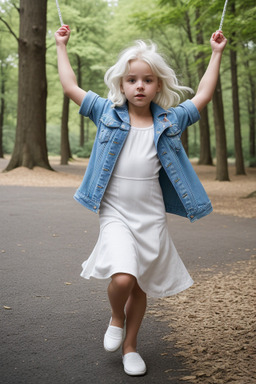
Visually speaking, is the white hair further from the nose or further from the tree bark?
the tree bark

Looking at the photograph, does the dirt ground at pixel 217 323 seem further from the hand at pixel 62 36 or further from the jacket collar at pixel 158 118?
the hand at pixel 62 36

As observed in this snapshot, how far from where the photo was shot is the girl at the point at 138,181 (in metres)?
2.89

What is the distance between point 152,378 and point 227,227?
6.15m

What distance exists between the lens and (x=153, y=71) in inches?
118

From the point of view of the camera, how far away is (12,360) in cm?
287

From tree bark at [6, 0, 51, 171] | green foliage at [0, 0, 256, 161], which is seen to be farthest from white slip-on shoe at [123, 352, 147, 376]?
green foliage at [0, 0, 256, 161]

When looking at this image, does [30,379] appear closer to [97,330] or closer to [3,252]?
[97,330]

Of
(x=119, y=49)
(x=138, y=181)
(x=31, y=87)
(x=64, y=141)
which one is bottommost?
(x=138, y=181)

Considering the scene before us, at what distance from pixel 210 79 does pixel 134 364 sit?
1.84 meters

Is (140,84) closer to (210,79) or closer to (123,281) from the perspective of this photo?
(210,79)

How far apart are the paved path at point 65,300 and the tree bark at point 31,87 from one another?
804 cm

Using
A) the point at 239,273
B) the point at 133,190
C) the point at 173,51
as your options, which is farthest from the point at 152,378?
the point at 173,51

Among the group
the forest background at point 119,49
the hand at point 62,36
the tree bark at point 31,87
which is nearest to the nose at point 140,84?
the hand at point 62,36

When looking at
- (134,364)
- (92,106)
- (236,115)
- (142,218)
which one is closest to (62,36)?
(92,106)
